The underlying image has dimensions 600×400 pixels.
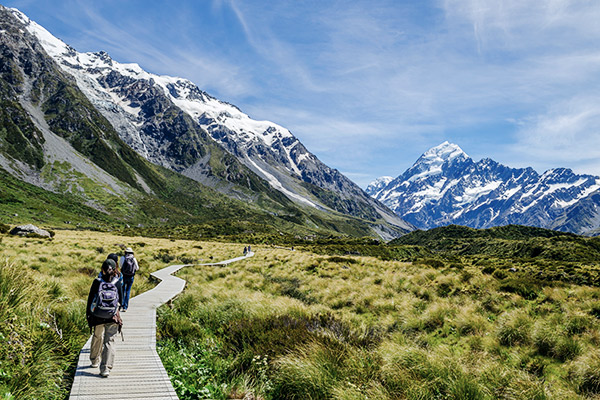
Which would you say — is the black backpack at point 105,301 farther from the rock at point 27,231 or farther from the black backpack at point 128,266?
the rock at point 27,231

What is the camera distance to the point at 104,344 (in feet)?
22.7

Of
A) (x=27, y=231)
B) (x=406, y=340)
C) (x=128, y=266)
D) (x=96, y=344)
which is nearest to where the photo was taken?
(x=96, y=344)

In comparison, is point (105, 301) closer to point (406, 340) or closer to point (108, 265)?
point (108, 265)

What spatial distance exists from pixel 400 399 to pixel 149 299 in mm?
12215

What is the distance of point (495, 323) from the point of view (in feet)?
38.4

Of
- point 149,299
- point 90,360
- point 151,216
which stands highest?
point 90,360

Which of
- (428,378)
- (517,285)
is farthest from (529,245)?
(428,378)

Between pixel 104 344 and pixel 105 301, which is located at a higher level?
pixel 105 301

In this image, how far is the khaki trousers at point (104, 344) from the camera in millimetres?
6828

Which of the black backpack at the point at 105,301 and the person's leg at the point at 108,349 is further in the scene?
the black backpack at the point at 105,301

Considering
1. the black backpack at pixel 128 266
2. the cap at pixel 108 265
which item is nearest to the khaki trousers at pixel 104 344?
the cap at pixel 108 265

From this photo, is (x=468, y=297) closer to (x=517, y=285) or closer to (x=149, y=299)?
(x=517, y=285)

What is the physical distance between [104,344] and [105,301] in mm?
928

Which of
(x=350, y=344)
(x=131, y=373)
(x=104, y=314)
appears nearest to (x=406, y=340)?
(x=350, y=344)
